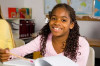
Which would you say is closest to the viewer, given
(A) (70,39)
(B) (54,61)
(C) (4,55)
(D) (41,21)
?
(B) (54,61)

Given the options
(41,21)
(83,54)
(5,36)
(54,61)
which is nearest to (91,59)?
(83,54)

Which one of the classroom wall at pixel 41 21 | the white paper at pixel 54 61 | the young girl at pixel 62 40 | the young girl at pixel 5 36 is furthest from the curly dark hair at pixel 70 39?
the classroom wall at pixel 41 21

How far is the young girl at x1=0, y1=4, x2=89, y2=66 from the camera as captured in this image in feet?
3.26

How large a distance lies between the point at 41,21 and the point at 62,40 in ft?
8.51

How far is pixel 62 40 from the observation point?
1.10m

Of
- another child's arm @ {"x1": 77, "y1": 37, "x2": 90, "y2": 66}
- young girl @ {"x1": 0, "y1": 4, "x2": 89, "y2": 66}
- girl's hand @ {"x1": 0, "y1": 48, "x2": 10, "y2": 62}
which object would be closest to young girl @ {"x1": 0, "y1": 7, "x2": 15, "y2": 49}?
young girl @ {"x1": 0, "y1": 4, "x2": 89, "y2": 66}

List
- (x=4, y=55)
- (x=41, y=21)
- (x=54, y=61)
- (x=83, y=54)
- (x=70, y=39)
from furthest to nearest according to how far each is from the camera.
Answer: (x=41, y=21), (x=70, y=39), (x=83, y=54), (x=4, y=55), (x=54, y=61)

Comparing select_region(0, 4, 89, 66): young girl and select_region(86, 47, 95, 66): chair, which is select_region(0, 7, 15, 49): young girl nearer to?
select_region(0, 4, 89, 66): young girl

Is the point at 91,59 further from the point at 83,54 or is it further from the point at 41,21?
the point at 41,21

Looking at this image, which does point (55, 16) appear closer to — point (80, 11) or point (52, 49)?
point (52, 49)

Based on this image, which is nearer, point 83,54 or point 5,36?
point 83,54

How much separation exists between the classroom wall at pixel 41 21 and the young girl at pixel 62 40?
2120mm

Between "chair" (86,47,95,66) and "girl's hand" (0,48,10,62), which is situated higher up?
"girl's hand" (0,48,10,62)

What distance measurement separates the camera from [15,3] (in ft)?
11.4
